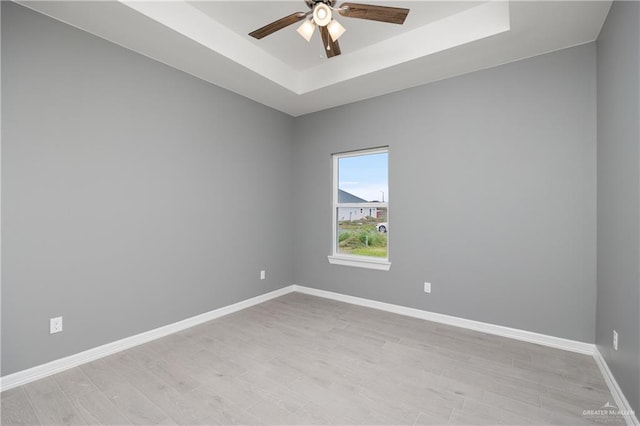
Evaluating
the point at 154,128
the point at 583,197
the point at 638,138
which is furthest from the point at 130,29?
the point at 583,197

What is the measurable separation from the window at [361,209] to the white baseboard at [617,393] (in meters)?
1.98

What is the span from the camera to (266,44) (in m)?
3.17

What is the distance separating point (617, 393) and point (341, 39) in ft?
11.8


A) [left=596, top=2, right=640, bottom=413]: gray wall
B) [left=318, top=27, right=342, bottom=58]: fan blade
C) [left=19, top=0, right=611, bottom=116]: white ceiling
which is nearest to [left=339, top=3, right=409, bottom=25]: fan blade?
[left=318, top=27, right=342, bottom=58]: fan blade

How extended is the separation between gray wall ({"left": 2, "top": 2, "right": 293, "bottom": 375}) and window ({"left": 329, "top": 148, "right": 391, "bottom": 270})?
126 cm

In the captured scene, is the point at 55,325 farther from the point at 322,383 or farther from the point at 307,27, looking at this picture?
the point at 307,27

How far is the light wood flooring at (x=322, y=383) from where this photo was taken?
1.81 meters

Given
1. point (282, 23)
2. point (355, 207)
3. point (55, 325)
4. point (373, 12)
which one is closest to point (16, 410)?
point (55, 325)

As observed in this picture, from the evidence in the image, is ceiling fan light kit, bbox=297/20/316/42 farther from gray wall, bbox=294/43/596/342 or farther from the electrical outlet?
the electrical outlet

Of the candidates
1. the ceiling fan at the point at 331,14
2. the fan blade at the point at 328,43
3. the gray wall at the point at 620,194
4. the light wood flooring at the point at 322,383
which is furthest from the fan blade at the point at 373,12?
the light wood flooring at the point at 322,383

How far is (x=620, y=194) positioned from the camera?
1.94 meters

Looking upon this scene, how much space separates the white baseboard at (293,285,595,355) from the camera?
2.62 metres

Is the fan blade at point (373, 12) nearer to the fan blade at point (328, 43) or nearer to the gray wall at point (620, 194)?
the fan blade at point (328, 43)

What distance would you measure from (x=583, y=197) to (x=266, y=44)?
10.9ft
